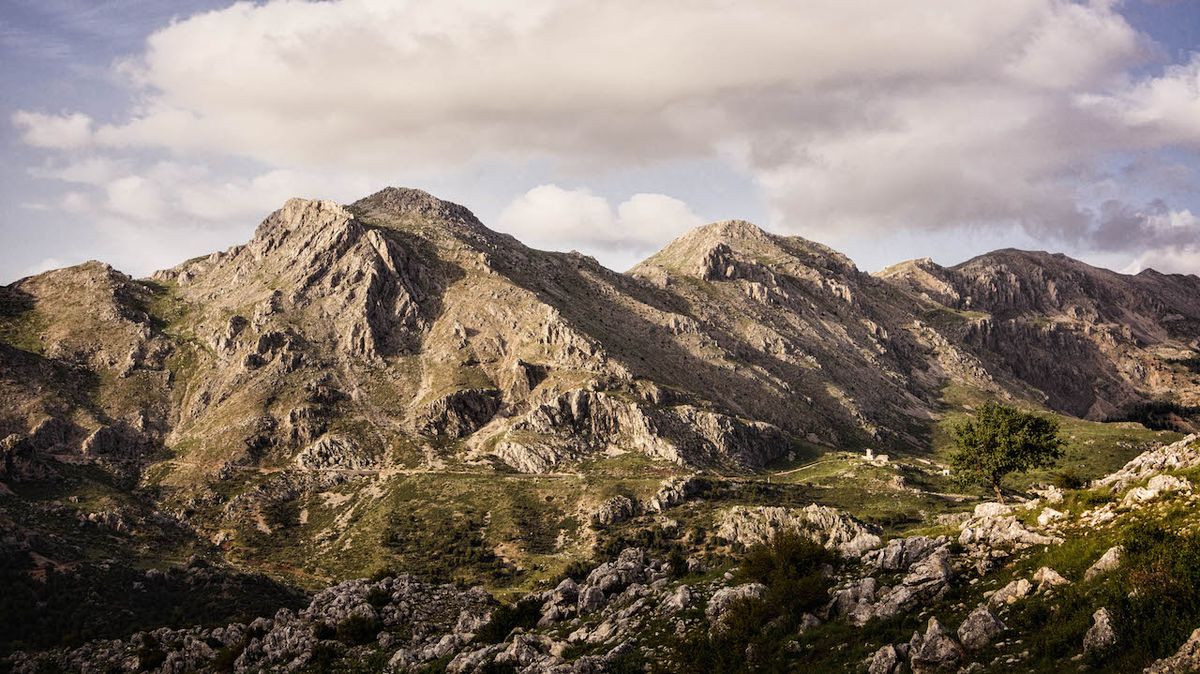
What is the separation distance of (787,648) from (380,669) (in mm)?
39904

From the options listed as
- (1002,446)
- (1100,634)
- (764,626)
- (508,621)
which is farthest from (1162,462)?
(508,621)

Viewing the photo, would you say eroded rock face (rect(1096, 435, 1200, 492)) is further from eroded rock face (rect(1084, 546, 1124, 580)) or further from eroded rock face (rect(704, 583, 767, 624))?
eroded rock face (rect(704, 583, 767, 624))

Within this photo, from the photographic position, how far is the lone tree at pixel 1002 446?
84500 mm

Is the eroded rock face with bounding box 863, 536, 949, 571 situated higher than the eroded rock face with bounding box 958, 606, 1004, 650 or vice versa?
the eroded rock face with bounding box 863, 536, 949, 571

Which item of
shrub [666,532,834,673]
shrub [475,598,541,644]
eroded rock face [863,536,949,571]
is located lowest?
shrub [475,598,541,644]

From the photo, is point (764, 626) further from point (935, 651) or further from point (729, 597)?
point (935, 651)

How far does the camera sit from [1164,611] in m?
30.5

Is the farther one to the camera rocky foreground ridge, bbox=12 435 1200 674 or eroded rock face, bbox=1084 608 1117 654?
rocky foreground ridge, bbox=12 435 1200 674

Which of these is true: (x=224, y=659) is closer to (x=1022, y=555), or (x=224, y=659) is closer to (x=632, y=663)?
(x=632, y=663)

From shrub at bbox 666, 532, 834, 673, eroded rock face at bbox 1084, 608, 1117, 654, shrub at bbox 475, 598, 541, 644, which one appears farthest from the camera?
shrub at bbox 475, 598, 541, 644

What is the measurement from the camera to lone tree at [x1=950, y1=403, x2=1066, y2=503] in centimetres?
8450

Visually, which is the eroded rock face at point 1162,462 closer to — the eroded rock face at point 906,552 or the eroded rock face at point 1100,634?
the eroded rock face at point 906,552

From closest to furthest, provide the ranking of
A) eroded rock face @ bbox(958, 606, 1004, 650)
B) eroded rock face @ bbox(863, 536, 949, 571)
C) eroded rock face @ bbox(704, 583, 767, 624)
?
eroded rock face @ bbox(958, 606, 1004, 650) → eroded rock face @ bbox(863, 536, 949, 571) → eroded rock face @ bbox(704, 583, 767, 624)

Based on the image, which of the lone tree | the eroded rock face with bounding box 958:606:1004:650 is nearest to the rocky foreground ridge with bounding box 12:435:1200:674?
the eroded rock face with bounding box 958:606:1004:650
